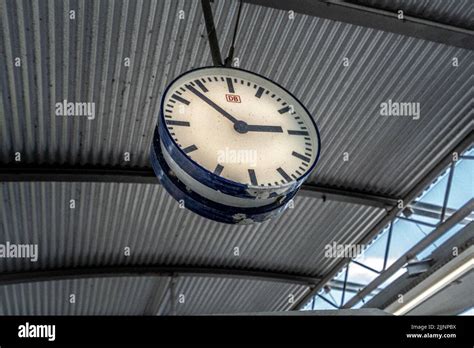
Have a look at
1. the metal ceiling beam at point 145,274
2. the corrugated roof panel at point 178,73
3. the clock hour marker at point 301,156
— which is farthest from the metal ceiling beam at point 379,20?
the metal ceiling beam at point 145,274

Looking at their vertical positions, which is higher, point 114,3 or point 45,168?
point 114,3

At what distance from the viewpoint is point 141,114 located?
8344mm

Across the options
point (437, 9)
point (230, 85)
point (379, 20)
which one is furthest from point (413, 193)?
point (230, 85)

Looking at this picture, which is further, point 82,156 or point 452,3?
point 82,156

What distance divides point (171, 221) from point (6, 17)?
4913mm

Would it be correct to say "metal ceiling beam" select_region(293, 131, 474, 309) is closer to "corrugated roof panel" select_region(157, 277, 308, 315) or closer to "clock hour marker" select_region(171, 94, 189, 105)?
"corrugated roof panel" select_region(157, 277, 308, 315)

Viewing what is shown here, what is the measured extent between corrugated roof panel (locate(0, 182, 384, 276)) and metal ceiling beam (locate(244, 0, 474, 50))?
3.89m
